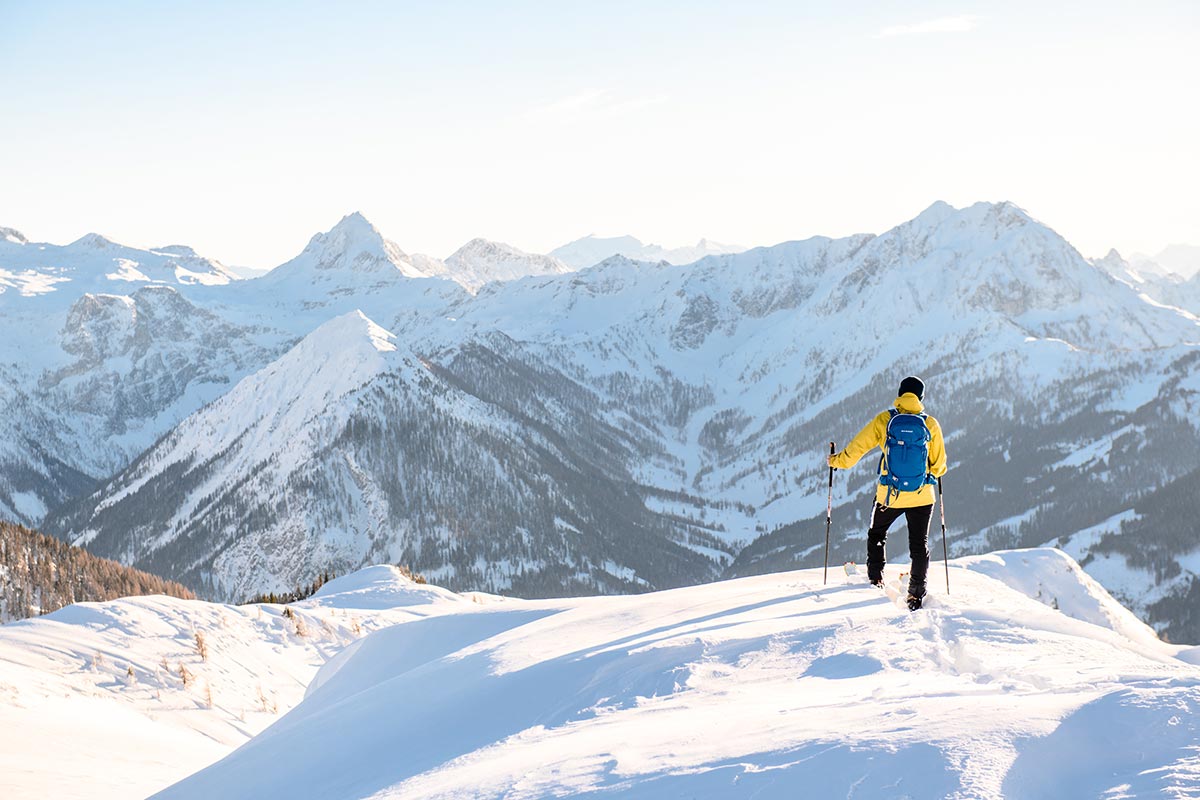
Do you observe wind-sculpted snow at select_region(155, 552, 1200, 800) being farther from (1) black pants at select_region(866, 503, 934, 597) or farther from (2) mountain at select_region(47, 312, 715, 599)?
(2) mountain at select_region(47, 312, 715, 599)

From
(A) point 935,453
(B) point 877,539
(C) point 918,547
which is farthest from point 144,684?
(A) point 935,453

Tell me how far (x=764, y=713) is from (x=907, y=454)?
8232mm

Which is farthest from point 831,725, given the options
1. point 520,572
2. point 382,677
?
point 520,572

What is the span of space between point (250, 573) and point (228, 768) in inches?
5862

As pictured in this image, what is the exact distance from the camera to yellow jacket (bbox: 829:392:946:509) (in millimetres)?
16953

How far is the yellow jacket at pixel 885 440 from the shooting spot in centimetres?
1695

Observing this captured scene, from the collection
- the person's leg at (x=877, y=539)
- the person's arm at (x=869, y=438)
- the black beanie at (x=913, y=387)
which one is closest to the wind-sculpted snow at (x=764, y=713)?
the person's leg at (x=877, y=539)

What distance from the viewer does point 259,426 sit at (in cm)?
19275

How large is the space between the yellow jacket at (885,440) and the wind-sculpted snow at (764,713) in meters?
1.89

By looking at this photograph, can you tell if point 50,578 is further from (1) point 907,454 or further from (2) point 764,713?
(2) point 764,713

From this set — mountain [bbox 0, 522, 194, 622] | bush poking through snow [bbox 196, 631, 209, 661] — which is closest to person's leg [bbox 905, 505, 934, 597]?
bush poking through snow [bbox 196, 631, 209, 661]

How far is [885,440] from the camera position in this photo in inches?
683

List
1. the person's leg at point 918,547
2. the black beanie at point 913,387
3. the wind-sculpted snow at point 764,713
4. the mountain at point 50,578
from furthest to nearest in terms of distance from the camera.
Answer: the mountain at point 50,578 < the black beanie at point 913,387 < the person's leg at point 918,547 < the wind-sculpted snow at point 764,713

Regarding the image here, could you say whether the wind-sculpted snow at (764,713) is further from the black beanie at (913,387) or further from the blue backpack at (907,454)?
the black beanie at (913,387)
